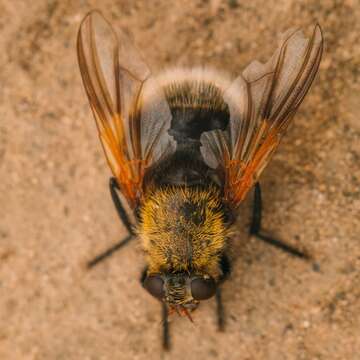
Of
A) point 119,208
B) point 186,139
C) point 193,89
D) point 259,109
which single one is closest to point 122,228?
point 119,208

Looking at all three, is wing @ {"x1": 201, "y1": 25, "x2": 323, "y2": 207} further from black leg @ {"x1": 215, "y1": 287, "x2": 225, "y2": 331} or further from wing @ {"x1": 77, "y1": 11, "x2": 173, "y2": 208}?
black leg @ {"x1": 215, "y1": 287, "x2": 225, "y2": 331}

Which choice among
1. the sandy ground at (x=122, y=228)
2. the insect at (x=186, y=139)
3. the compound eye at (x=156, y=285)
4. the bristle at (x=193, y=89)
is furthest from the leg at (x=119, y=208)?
the bristle at (x=193, y=89)

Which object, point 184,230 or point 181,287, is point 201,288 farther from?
point 184,230

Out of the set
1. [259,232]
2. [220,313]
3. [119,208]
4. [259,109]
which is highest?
[259,109]

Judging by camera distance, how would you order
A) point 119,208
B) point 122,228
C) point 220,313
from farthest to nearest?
point 122,228, point 220,313, point 119,208

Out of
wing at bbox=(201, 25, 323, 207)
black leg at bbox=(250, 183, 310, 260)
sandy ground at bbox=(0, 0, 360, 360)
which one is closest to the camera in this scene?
wing at bbox=(201, 25, 323, 207)

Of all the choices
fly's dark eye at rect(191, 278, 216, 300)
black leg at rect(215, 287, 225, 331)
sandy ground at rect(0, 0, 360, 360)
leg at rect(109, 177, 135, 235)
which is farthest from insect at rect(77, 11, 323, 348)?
sandy ground at rect(0, 0, 360, 360)

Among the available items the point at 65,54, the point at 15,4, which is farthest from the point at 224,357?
the point at 15,4
